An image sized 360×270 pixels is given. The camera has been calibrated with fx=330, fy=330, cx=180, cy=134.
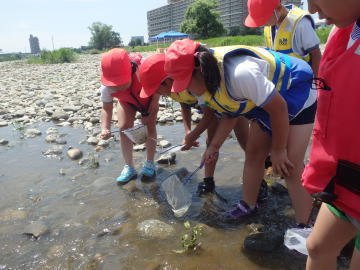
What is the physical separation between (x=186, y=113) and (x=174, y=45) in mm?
1173

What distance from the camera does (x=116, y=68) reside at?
3.01 m

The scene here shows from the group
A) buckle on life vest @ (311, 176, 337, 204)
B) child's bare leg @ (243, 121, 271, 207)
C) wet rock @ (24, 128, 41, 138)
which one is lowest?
wet rock @ (24, 128, 41, 138)

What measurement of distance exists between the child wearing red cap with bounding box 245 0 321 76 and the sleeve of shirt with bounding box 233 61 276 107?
116 cm

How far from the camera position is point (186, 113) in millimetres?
3240

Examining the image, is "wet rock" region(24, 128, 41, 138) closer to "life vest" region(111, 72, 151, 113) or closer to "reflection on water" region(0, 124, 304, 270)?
"reflection on water" region(0, 124, 304, 270)

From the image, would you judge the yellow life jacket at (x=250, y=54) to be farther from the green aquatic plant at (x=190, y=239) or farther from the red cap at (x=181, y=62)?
the green aquatic plant at (x=190, y=239)

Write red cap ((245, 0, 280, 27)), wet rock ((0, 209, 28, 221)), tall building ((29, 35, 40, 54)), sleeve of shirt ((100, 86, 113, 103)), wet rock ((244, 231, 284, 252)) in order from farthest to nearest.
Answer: tall building ((29, 35, 40, 54)) < sleeve of shirt ((100, 86, 113, 103)) < wet rock ((0, 209, 28, 221)) < red cap ((245, 0, 280, 27)) < wet rock ((244, 231, 284, 252))

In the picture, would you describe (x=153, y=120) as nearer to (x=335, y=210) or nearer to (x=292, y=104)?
(x=292, y=104)

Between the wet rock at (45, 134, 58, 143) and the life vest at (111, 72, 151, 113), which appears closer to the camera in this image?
the life vest at (111, 72, 151, 113)

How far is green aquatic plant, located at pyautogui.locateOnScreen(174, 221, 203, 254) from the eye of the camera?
91.4 inches

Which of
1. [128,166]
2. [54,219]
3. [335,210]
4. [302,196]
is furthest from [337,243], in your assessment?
[128,166]

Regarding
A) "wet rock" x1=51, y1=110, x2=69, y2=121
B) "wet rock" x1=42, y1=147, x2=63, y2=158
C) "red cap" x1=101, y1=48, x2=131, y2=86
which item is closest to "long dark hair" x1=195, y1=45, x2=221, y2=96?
"red cap" x1=101, y1=48, x2=131, y2=86

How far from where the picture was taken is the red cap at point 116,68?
2.99 meters

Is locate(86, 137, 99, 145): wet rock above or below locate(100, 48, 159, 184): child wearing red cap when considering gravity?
below
